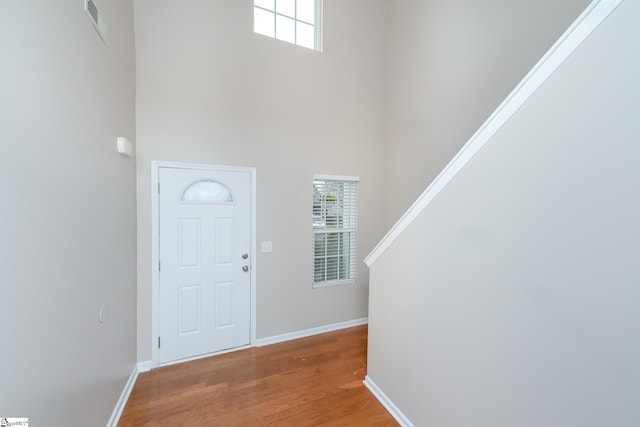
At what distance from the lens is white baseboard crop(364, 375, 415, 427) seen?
187 centimetres

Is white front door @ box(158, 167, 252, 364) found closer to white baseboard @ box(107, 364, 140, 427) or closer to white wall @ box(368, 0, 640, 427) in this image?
white baseboard @ box(107, 364, 140, 427)

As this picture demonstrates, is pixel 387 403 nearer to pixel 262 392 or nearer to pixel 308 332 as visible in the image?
pixel 262 392

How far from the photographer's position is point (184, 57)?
261 cm

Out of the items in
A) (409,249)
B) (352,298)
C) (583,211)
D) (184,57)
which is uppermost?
(184,57)

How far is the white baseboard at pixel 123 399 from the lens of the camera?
6.11ft

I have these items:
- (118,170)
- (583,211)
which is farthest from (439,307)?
(118,170)

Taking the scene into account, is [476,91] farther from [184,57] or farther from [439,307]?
[184,57]

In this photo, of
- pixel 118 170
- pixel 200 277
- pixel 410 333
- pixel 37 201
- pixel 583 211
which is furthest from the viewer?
pixel 200 277

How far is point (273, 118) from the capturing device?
9.86ft

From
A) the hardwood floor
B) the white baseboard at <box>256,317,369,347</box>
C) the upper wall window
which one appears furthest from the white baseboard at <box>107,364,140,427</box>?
the upper wall window

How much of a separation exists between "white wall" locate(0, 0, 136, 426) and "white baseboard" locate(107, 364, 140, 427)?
73 mm

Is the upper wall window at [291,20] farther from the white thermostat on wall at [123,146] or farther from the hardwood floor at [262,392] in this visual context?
the hardwood floor at [262,392]

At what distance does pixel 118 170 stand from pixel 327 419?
8.20 feet

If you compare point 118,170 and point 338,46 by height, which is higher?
point 338,46
